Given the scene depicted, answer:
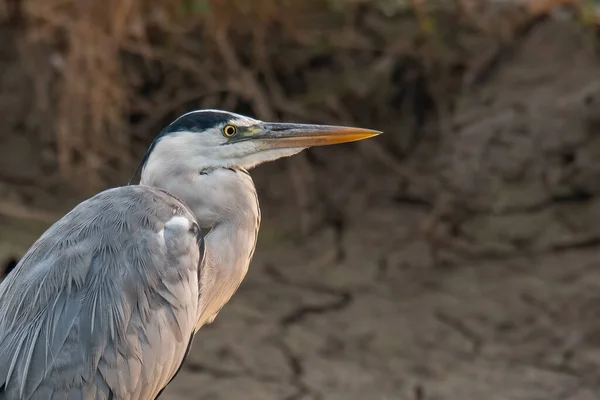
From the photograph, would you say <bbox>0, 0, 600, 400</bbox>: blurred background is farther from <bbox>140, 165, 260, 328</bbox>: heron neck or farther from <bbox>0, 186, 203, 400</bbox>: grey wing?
<bbox>0, 186, 203, 400</bbox>: grey wing

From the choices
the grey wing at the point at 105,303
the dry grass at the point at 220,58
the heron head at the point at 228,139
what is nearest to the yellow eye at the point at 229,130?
the heron head at the point at 228,139

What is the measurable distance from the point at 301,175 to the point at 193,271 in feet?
7.82

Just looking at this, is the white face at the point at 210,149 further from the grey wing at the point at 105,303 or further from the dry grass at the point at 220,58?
the dry grass at the point at 220,58

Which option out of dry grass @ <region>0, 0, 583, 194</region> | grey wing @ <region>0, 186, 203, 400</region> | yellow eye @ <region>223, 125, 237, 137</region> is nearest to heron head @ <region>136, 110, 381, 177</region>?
yellow eye @ <region>223, 125, 237, 137</region>

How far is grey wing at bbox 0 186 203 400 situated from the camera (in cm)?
268

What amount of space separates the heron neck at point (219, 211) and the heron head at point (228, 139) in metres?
0.04

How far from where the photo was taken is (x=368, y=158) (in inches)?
209

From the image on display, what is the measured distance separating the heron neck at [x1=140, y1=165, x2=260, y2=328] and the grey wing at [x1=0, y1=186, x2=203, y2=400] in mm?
80

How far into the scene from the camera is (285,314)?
16.3 ft

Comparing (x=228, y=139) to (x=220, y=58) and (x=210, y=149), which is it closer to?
(x=210, y=149)

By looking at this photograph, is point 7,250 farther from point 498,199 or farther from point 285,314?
point 498,199

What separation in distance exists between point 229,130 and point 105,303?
0.62m

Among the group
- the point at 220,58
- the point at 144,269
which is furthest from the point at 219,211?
the point at 220,58

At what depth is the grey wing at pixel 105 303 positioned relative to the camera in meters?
2.68
